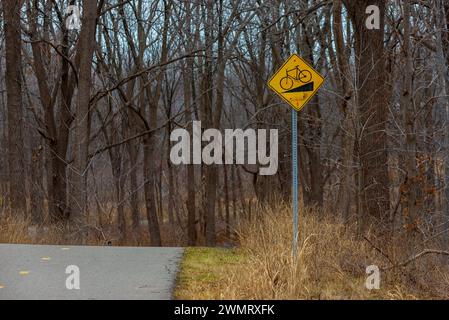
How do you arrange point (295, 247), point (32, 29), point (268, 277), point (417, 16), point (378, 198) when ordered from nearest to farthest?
point (268, 277)
point (295, 247)
point (378, 198)
point (417, 16)
point (32, 29)

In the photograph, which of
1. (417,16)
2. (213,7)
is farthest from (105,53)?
(417,16)

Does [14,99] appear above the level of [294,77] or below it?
above

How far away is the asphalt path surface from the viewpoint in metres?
6.14

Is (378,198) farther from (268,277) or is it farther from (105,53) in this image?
(105,53)

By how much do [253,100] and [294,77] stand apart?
68.1ft

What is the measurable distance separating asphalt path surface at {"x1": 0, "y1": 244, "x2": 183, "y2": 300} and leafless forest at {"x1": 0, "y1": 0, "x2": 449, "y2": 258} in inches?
97.4

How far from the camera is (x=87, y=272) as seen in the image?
7.39 m

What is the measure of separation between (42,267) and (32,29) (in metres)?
13.0

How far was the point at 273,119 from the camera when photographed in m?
26.5

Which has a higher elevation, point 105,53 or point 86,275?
point 105,53
